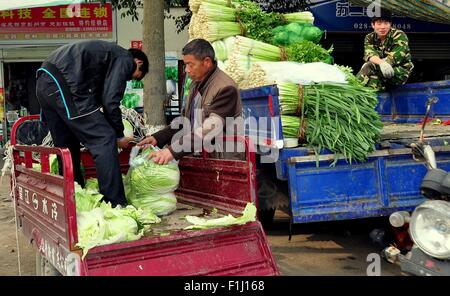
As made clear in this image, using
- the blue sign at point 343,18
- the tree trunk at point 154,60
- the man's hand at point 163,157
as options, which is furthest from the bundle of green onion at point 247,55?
the blue sign at point 343,18

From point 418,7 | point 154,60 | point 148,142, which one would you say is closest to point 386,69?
point 148,142

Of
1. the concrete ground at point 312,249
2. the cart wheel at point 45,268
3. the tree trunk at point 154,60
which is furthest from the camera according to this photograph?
the tree trunk at point 154,60

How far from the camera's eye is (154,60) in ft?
22.3

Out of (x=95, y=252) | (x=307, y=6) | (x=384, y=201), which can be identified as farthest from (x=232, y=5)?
(x=307, y=6)

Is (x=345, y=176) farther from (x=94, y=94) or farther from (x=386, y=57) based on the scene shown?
(x=386, y=57)

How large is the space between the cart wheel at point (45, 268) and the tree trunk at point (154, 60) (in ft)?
11.4

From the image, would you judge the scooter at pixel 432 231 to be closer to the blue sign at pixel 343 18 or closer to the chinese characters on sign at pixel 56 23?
the blue sign at pixel 343 18

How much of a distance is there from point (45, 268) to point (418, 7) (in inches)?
295

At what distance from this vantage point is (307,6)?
33.9 feet

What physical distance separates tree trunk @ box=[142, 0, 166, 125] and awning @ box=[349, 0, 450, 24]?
3.78m

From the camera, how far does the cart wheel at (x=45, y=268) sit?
10.1 ft

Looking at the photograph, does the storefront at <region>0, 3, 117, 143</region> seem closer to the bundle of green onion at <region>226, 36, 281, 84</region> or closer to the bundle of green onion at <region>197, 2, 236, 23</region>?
the bundle of green onion at <region>197, 2, 236, 23</region>

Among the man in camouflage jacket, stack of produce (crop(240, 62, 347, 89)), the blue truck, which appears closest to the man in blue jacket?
the blue truck

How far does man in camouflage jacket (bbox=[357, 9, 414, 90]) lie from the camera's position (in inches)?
217
